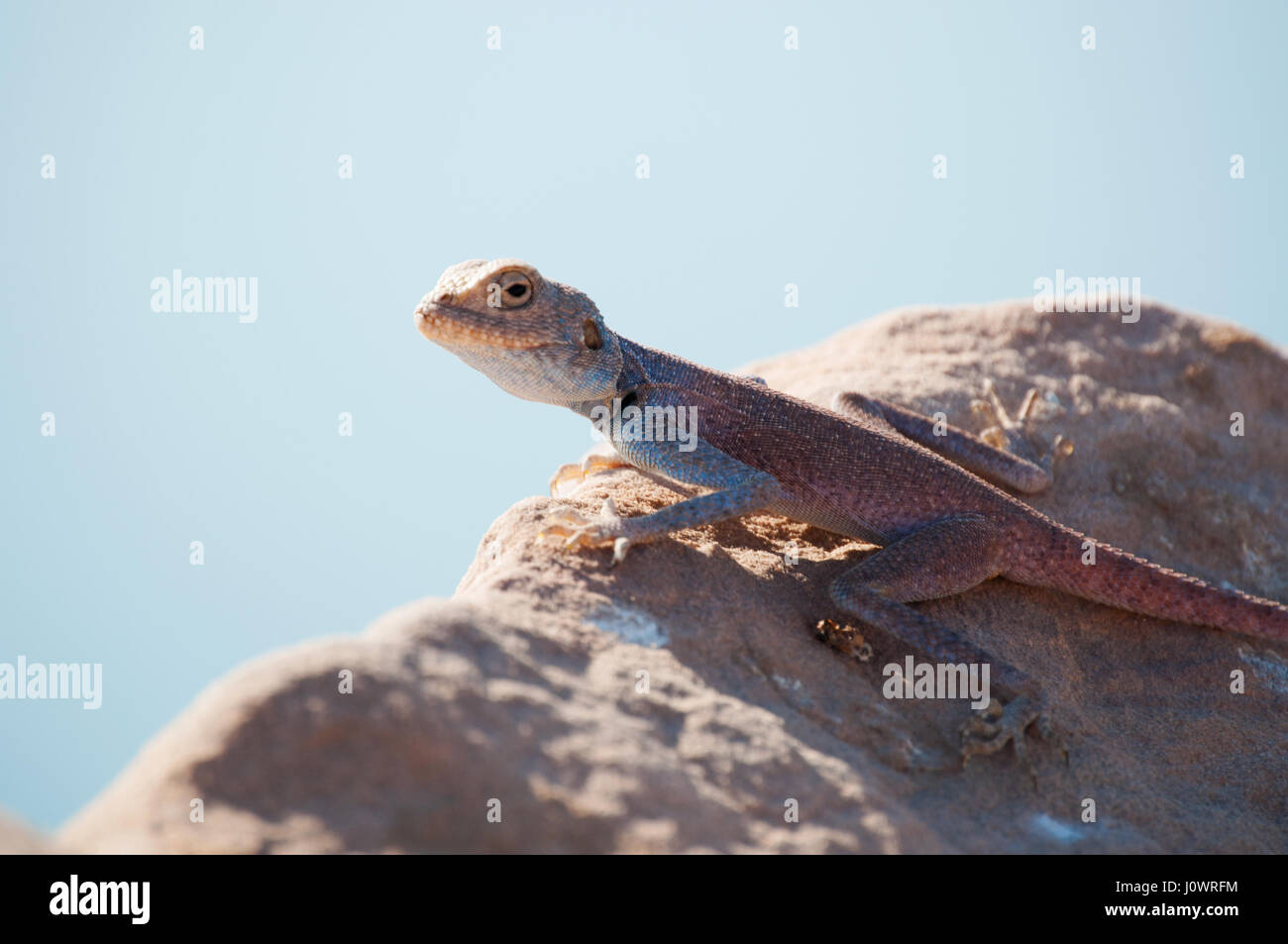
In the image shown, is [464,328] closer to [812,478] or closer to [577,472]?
[577,472]

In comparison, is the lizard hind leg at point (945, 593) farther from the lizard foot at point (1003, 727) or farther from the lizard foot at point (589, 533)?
the lizard foot at point (589, 533)

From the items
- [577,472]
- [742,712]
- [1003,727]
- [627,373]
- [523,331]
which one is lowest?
[1003,727]

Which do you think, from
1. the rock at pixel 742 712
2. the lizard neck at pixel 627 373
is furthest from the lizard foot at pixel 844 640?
the lizard neck at pixel 627 373

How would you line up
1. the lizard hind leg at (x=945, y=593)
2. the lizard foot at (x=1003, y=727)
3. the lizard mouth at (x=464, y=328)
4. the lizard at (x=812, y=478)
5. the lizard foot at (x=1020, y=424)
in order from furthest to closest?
the lizard foot at (x=1020, y=424) < the lizard mouth at (x=464, y=328) < the lizard at (x=812, y=478) < the lizard hind leg at (x=945, y=593) < the lizard foot at (x=1003, y=727)

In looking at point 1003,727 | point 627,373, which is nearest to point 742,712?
point 1003,727

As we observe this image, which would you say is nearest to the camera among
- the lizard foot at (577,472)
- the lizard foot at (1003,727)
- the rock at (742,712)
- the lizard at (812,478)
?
the rock at (742,712)

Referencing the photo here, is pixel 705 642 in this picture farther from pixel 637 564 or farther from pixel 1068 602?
pixel 1068 602

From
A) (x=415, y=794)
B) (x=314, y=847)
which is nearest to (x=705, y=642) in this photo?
(x=415, y=794)
